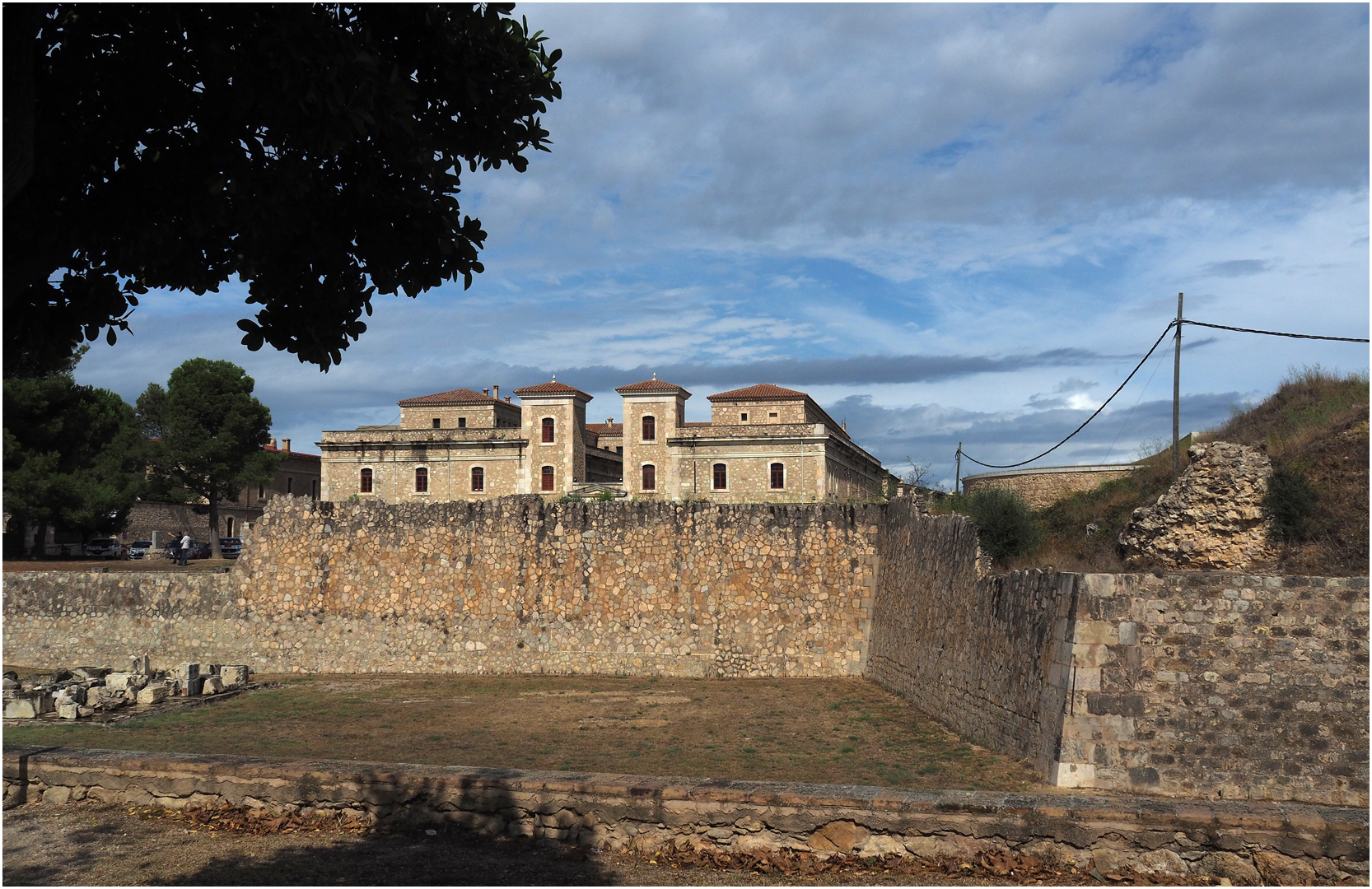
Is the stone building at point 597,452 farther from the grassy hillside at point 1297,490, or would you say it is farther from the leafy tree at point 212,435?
the grassy hillside at point 1297,490

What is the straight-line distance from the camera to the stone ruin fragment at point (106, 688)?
14406mm

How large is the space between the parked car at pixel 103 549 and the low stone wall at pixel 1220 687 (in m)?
44.7

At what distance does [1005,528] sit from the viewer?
14586mm

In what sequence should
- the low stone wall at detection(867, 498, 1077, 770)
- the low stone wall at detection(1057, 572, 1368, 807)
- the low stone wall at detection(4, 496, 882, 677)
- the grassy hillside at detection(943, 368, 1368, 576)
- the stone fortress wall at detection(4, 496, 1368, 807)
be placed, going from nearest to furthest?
the low stone wall at detection(1057, 572, 1368, 807) → the low stone wall at detection(867, 498, 1077, 770) → the grassy hillside at detection(943, 368, 1368, 576) → the stone fortress wall at detection(4, 496, 1368, 807) → the low stone wall at detection(4, 496, 882, 677)

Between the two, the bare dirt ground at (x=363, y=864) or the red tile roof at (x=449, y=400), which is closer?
the bare dirt ground at (x=363, y=864)

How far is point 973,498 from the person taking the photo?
16.1 metres

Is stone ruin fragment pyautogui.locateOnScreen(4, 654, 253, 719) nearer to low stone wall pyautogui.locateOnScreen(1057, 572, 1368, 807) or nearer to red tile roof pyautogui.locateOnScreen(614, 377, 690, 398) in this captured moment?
low stone wall pyautogui.locateOnScreen(1057, 572, 1368, 807)

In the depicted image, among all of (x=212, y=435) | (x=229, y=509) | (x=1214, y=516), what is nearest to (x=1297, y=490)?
(x=1214, y=516)

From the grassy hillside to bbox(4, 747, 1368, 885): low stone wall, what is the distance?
487cm

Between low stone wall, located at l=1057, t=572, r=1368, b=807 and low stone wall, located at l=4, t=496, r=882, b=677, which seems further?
low stone wall, located at l=4, t=496, r=882, b=677

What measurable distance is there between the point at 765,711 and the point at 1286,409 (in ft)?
32.9

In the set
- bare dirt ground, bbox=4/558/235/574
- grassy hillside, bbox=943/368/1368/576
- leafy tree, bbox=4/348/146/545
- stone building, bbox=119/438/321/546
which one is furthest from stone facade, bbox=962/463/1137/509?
stone building, bbox=119/438/321/546

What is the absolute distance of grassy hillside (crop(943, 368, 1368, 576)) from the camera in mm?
11219

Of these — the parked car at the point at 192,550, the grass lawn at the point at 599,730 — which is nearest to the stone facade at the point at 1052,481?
the grass lawn at the point at 599,730
